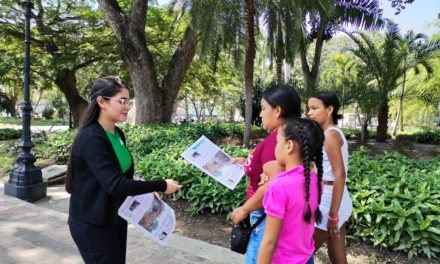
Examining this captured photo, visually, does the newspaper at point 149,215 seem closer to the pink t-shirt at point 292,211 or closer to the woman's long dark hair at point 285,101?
the pink t-shirt at point 292,211

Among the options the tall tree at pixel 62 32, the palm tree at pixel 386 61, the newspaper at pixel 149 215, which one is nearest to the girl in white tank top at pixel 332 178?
the newspaper at pixel 149 215

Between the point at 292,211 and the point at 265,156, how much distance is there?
0.39 meters

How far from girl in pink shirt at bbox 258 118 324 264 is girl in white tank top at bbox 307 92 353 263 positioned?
49 cm

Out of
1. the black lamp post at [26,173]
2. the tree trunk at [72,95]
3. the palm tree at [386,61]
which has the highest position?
the palm tree at [386,61]

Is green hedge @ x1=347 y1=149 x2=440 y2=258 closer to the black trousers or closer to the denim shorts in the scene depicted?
the denim shorts

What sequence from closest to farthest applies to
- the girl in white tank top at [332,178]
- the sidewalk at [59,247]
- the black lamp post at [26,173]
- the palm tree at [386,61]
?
the girl in white tank top at [332,178] < the sidewalk at [59,247] < the black lamp post at [26,173] < the palm tree at [386,61]

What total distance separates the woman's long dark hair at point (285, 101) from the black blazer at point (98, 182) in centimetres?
79

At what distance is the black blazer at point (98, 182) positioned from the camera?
2.00 meters

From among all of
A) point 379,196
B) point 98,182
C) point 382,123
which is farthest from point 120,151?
point 382,123

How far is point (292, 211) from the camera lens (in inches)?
72.6

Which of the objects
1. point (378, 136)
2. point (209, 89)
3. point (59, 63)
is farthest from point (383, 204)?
point (209, 89)

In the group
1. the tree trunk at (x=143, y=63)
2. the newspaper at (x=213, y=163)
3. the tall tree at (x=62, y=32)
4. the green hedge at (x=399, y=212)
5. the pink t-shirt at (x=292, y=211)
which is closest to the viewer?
the pink t-shirt at (x=292, y=211)

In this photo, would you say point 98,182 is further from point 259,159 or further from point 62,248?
point 62,248

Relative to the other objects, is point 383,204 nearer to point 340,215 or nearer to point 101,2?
point 340,215
